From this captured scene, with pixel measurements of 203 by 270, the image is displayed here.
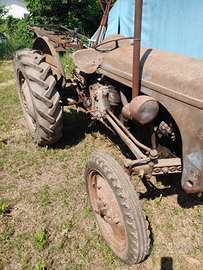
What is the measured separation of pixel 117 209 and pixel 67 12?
35.0ft

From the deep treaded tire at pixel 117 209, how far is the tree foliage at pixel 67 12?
9203 mm

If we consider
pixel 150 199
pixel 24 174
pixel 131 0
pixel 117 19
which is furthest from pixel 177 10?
pixel 24 174

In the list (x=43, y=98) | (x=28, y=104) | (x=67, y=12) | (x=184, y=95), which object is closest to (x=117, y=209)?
(x=184, y=95)

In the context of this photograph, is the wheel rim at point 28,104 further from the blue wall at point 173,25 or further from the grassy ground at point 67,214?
the blue wall at point 173,25

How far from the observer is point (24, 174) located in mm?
2652

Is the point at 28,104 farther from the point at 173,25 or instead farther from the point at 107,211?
the point at 173,25

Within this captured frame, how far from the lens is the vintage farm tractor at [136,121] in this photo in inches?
58.3

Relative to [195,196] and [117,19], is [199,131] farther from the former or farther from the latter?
[117,19]

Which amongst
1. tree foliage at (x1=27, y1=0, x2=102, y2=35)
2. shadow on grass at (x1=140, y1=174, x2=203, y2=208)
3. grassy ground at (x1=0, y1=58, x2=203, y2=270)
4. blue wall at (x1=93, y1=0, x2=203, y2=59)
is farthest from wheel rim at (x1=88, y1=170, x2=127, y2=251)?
tree foliage at (x1=27, y1=0, x2=102, y2=35)

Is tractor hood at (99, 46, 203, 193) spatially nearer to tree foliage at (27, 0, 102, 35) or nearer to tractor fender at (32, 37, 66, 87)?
tractor fender at (32, 37, 66, 87)

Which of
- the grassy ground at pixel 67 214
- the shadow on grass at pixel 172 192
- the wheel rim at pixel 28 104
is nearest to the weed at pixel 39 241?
the grassy ground at pixel 67 214

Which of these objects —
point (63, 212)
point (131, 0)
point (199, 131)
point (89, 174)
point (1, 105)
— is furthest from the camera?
point (131, 0)

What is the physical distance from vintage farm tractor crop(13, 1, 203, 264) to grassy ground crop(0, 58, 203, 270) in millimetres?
259

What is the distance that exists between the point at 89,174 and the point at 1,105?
3224 mm
